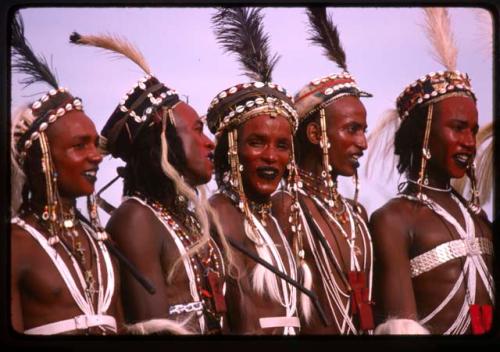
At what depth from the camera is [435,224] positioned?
359cm

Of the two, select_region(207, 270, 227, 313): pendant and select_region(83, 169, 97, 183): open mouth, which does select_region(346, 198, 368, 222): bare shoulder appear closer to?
select_region(207, 270, 227, 313): pendant

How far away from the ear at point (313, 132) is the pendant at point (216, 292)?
0.57 m

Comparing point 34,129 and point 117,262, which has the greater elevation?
point 34,129

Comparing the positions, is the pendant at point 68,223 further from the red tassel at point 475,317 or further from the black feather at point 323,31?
the red tassel at point 475,317

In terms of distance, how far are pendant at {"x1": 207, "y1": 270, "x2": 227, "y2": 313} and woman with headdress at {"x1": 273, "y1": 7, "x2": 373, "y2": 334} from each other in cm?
28

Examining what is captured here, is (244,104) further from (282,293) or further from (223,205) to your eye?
(282,293)

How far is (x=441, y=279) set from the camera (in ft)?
11.7

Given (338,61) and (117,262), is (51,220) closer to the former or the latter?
(117,262)

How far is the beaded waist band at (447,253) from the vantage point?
3559 millimetres

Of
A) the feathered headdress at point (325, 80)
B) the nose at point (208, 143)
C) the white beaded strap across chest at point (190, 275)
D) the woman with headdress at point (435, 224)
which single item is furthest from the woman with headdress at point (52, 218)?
the woman with headdress at point (435, 224)

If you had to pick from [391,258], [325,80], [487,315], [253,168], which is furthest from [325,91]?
[487,315]

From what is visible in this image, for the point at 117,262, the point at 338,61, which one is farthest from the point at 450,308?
the point at 117,262

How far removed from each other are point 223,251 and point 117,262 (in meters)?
0.35

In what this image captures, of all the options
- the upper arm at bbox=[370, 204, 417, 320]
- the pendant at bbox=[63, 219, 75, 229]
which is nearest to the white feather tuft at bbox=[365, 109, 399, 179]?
the upper arm at bbox=[370, 204, 417, 320]
